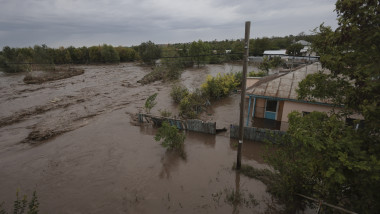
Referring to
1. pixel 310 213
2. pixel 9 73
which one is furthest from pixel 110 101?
pixel 9 73

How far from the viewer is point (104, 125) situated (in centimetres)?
1531

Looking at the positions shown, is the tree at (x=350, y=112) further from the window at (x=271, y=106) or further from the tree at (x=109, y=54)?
the tree at (x=109, y=54)

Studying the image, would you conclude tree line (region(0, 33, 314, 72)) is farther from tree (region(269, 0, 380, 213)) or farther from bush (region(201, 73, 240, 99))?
tree (region(269, 0, 380, 213))

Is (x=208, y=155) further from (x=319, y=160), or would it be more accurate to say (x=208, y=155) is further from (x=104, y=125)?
(x=104, y=125)

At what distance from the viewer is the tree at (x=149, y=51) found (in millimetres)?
52219

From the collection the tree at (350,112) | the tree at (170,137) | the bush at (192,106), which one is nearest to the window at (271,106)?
the bush at (192,106)

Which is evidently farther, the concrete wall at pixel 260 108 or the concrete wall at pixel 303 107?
the concrete wall at pixel 260 108

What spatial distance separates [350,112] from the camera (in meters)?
4.43

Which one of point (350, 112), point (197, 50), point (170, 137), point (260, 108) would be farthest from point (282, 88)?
point (197, 50)

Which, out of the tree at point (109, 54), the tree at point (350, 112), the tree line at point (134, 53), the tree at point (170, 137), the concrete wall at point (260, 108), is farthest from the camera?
the tree at point (109, 54)

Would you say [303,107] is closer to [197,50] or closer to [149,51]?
[197,50]

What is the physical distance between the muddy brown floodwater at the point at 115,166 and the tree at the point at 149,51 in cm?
3633

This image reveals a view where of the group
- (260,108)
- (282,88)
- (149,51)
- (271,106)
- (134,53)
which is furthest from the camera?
(134,53)

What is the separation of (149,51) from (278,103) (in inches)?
1764
